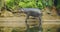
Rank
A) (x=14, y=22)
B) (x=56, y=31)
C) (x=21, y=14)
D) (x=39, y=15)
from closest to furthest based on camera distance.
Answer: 1. (x=56, y=31)
2. (x=39, y=15)
3. (x=14, y=22)
4. (x=21, y=14)

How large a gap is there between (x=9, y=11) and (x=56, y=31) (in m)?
2.01

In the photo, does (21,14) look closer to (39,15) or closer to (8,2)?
(8,2)

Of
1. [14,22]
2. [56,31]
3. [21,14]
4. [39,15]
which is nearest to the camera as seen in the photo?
[56,31]

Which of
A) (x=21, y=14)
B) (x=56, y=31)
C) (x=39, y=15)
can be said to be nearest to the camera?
(x=56, y=31)

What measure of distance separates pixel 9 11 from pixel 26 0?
57 centimetres

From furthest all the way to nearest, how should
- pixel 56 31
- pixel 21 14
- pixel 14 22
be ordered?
1. pixel 21 14
2. pixel 14 22
3. pixel 56 31

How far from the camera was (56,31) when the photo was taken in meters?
3.04

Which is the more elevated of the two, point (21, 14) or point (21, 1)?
point (21, 1)

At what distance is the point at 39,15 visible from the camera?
389 cm

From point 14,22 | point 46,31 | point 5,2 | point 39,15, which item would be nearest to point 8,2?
point 5,2

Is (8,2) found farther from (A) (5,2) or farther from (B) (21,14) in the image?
(B) (21,14)

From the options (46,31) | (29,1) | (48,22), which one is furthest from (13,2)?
(46,31)

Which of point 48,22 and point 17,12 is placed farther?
point 17,12

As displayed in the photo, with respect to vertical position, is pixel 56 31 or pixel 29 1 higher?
pixel 29 1
